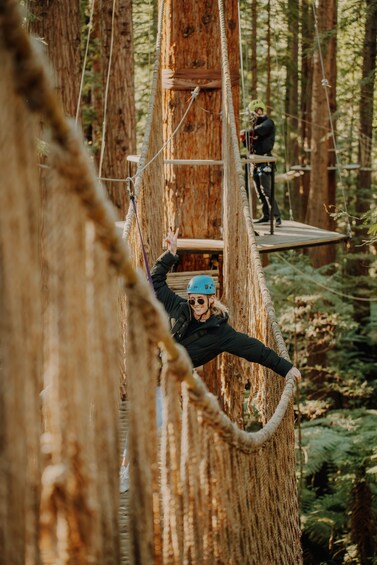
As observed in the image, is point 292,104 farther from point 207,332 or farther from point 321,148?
point 207,332

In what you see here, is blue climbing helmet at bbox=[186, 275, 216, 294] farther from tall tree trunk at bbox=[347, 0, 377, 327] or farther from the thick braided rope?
tall tree trunk at bbox=[347, 0, 377, 327]

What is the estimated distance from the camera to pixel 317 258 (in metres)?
11.7

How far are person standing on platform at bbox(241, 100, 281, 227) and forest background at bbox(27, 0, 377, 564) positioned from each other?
0.21 meters

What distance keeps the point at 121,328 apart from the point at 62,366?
263 cm

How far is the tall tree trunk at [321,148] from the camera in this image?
1095cm

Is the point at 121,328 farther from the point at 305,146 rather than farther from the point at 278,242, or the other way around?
the point at 305,146

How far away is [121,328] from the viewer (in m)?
3.91

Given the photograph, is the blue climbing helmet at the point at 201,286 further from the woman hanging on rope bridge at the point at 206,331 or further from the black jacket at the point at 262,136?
the black jacket at the point at 262,136

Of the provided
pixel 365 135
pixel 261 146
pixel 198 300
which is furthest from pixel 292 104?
pixel 198 300

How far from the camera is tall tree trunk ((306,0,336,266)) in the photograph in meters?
10.9

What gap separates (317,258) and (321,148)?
64.2 inches

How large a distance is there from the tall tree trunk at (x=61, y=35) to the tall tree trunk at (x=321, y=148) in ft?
17.4

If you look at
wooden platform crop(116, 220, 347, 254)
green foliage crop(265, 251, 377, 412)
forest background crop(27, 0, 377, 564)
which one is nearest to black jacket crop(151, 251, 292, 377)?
forest background crop(27, 0, 377, 564)

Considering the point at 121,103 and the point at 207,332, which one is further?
the point at 121,103
